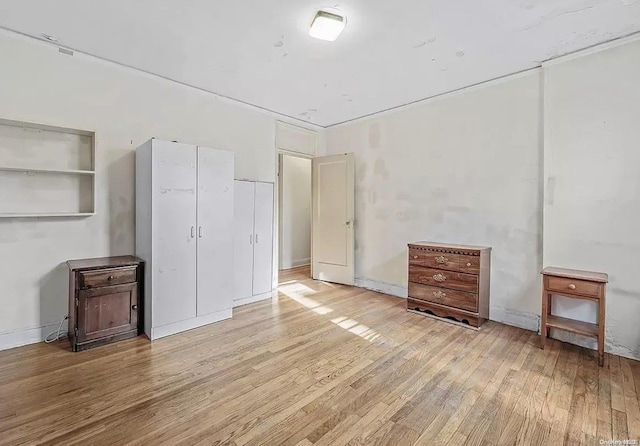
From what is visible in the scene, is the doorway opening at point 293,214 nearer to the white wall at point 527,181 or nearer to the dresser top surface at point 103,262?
the white wall at point 527,181

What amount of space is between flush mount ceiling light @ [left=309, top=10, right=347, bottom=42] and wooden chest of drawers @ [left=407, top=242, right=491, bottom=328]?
2.45 m

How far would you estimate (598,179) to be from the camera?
8.89 ft

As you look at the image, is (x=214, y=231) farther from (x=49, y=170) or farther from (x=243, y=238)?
(x=49, y=170)

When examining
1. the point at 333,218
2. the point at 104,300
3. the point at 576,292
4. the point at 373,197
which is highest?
the point at 373,197

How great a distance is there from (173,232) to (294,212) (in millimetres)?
3946

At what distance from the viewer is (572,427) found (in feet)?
5.68

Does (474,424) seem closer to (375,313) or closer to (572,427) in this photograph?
(572,427)

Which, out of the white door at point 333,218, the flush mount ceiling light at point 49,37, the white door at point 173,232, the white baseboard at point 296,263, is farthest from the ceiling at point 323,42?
the white baseboard at point 296,263

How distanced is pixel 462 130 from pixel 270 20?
2.57 m

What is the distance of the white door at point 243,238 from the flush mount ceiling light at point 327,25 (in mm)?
1971

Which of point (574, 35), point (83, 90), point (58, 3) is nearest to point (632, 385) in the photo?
point (574, 35)

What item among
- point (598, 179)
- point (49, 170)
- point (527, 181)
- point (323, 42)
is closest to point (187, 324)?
point (49, 170)

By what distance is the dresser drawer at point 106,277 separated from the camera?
2.59 m

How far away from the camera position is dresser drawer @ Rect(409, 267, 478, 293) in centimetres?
324
